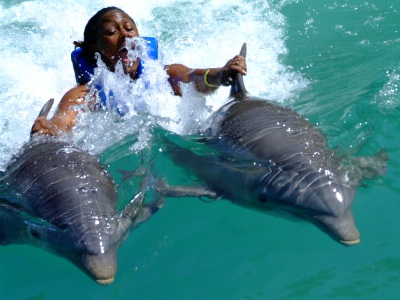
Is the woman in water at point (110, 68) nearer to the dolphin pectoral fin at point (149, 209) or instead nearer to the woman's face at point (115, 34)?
the woman's face at point (115, 34)

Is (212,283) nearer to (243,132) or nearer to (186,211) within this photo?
(186,211)

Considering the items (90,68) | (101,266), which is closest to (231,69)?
(90,68)

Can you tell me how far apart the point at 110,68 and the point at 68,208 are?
3154 mm

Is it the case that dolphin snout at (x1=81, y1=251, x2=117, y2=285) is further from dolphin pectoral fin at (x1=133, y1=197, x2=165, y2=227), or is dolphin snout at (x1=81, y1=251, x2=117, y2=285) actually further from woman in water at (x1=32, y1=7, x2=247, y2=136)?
woman in water at (x1=32, y1=7, x2=247, y2=136)

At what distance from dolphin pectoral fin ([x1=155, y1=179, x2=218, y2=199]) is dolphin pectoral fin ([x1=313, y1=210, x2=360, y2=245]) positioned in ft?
4.58

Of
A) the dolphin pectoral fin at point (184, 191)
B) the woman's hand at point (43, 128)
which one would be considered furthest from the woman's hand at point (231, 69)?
the woman's hand at point (43, 128)

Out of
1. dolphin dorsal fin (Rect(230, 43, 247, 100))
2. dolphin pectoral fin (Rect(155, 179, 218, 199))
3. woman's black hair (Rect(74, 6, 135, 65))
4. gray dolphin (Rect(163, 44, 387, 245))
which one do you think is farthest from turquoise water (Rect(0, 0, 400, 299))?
woman's black hair (Rect(74, 6, 135, 65))

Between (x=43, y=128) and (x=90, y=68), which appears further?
(x=90, y=68)

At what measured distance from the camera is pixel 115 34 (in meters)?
8.07

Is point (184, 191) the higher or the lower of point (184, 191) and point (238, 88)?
the lower

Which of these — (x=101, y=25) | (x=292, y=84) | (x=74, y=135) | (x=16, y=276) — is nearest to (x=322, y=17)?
(x=292, y=84)

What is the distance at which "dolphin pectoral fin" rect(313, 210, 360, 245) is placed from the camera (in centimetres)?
511

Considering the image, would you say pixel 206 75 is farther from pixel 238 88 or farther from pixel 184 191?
pixel 184 191

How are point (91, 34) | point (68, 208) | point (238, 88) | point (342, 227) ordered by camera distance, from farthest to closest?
point (91, 34), point (238, 88), point (68, 208), point (342, 227)
